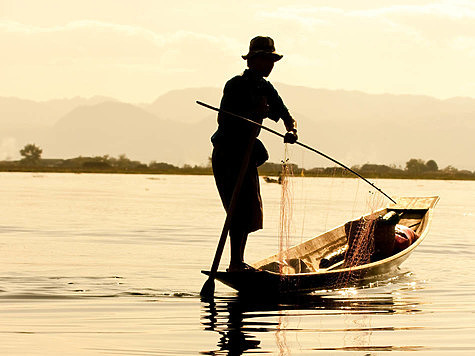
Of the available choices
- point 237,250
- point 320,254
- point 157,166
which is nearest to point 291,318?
point 237,250

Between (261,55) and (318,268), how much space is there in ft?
12.9

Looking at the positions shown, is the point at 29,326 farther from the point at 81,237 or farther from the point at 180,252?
the point at 81,237

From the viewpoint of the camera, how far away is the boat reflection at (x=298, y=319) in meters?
8.62

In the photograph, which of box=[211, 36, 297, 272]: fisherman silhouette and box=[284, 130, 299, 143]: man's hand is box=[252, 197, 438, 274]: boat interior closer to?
box=[211, 36, 297, 272]: fisherman silhouette

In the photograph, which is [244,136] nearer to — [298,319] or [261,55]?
[261,55]

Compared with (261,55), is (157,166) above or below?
below

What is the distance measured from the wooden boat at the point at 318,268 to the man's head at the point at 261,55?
7.00 feet

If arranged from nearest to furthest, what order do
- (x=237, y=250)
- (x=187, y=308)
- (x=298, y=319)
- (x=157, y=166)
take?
(x=298, y=319) < (x=187, y=308) < (x=237, y=250) < (x=157, y=166)

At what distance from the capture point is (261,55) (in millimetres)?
11023

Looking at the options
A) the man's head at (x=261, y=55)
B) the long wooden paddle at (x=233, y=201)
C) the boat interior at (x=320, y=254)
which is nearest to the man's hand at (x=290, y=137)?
the long wooden paddle at (x=233, y=201)

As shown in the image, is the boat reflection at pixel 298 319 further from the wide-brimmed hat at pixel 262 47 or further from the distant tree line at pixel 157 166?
the distant tree line at pixel 157 166

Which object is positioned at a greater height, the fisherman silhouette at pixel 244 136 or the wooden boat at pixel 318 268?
the fisherman silhouette at pixel 244 136

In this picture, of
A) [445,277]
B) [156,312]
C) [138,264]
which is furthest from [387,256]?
[156,312]

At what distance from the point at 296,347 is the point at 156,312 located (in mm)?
2115
